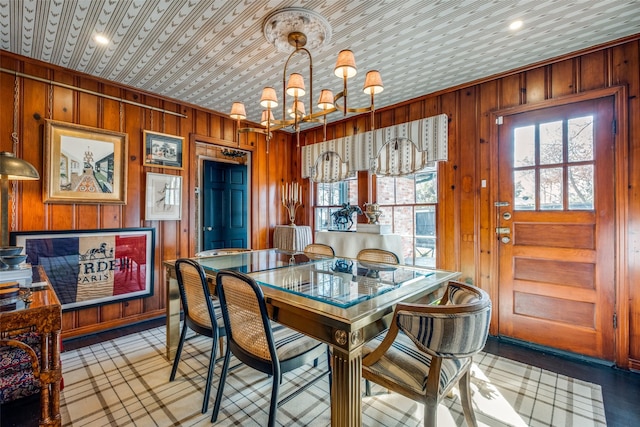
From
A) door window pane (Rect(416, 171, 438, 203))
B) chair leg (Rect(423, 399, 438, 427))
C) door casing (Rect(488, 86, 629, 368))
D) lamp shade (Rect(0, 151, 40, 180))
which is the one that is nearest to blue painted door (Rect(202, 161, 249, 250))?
door window pane (Rect(416, 171, 438, 203))

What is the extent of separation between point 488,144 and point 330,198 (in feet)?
7.45

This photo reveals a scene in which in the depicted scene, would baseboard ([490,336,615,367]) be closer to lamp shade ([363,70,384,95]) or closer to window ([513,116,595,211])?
window ([513,116,595,211])

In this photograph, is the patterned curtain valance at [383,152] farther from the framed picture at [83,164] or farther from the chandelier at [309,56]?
the framed picture at [83,164]

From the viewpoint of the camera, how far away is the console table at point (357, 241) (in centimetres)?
336

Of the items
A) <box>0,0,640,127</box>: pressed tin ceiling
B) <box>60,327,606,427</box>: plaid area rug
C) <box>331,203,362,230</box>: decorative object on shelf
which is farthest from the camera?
<box>331,203,362,230</box>: decorative object on shelf

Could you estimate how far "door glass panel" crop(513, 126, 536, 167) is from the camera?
2.80 m

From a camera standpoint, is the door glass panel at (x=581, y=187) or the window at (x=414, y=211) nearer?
the door glass panel at (x=581, y=187)

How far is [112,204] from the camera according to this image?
10.4 ft

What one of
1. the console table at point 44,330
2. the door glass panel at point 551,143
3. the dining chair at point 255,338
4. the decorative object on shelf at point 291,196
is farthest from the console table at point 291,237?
the door glass panel at point 551,143

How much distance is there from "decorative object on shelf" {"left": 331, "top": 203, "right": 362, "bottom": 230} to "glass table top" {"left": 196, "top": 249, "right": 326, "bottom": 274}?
4.21 ft

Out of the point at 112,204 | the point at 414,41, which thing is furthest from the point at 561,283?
the point at 112,204

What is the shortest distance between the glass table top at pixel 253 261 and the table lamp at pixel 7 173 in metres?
1.33

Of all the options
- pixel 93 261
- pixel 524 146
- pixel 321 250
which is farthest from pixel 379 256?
pixel 93 261

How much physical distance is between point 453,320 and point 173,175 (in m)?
3.51
